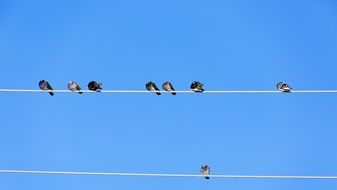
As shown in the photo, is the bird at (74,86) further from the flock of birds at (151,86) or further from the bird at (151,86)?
the bird at (151,86)

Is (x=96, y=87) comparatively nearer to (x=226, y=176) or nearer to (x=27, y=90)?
(x=27, y=90)

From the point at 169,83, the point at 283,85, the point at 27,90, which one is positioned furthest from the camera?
the point at 169,83

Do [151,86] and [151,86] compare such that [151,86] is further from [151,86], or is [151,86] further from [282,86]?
[282,86]

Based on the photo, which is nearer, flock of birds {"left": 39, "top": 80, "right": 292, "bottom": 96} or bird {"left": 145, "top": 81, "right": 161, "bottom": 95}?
flock of birds {"left": 39, "top": 80, "right": 292, "bottom": 96}

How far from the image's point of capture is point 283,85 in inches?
674

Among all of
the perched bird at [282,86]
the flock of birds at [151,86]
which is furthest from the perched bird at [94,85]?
the perched bird at [282,86]

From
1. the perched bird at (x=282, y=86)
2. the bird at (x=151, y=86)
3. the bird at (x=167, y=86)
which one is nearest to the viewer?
the perched bird at (x=282, y=86)

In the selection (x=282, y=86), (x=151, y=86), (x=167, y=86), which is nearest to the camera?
(x=282, y=86)

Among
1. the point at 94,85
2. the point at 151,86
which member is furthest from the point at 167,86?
the point at 94,85

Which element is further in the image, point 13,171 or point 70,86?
point 70,86

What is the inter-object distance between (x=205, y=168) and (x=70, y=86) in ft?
14.7

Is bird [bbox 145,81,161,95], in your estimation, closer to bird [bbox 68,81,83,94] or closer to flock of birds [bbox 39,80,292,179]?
flock of birds [bbox 39,80,292,179]

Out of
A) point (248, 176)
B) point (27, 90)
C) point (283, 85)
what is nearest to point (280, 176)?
point (248, 176)

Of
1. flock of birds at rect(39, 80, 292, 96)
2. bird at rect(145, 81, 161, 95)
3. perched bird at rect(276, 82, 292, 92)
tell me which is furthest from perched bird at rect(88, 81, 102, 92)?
perched bird at rect(276, 82, 292, 92)
